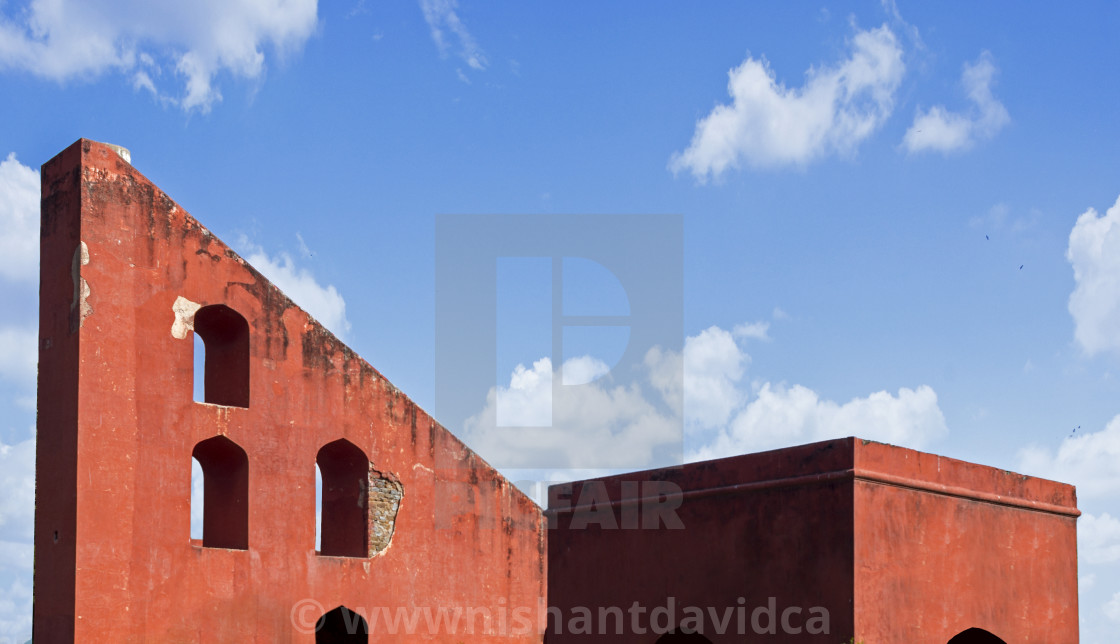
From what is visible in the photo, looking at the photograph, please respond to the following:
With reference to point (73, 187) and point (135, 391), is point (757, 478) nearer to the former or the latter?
point (135, 391)

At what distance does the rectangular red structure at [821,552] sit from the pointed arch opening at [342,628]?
17.0ft

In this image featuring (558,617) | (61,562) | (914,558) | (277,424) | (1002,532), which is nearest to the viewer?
(914,558)

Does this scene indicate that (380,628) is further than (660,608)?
Yes

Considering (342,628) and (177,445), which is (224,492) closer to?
(177,445)

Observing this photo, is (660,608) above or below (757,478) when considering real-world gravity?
below

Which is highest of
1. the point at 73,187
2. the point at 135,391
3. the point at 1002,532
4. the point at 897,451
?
the point at 73,187

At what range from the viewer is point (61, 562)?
11.3m

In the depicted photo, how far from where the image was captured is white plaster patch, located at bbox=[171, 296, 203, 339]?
12227 millimetres

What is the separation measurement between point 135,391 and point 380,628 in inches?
159

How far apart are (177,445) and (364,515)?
2.53 m

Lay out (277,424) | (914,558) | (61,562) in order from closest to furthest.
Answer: (914,558)
(61,562)
(277,424)

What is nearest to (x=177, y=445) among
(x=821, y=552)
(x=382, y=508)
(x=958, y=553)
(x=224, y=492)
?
(x=224, y=492)

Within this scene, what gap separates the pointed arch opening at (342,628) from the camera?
529 inches

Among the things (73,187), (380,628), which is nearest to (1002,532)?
(380,628)
